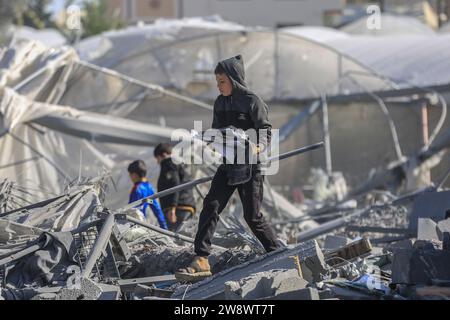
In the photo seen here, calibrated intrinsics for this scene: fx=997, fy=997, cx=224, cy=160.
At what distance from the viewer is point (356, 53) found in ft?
72.2

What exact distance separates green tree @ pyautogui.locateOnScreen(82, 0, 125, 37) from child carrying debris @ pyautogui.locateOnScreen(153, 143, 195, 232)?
3375 centimetres

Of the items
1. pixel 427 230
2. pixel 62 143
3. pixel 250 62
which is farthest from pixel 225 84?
pixel 250 62

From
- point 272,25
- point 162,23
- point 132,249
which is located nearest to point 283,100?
point 162,23

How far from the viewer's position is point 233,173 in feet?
Result: 22.2

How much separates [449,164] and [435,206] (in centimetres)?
529

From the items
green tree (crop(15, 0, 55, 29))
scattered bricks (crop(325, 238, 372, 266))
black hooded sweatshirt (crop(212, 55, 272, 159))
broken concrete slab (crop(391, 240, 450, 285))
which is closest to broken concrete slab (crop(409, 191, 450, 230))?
scattered bricks (crop(325, 238, 372, 266))

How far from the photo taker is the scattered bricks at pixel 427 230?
25.5 feet

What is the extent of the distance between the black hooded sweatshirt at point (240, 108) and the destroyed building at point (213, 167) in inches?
34.4

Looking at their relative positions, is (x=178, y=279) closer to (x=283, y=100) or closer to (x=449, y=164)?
(x=449, y=164)

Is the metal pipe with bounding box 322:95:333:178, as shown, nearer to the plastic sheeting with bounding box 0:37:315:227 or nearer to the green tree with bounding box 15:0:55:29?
the plastic sheeting with bounding box 0:37:315:227

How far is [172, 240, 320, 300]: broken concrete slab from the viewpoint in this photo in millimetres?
6258

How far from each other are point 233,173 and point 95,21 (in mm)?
37670

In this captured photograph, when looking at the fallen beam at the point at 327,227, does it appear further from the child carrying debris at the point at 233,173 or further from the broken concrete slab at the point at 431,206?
the child carrying debris at the point at 233,173

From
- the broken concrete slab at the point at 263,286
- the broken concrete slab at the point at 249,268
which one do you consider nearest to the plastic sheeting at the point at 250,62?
the broken concrete slab at the point at 249,268
